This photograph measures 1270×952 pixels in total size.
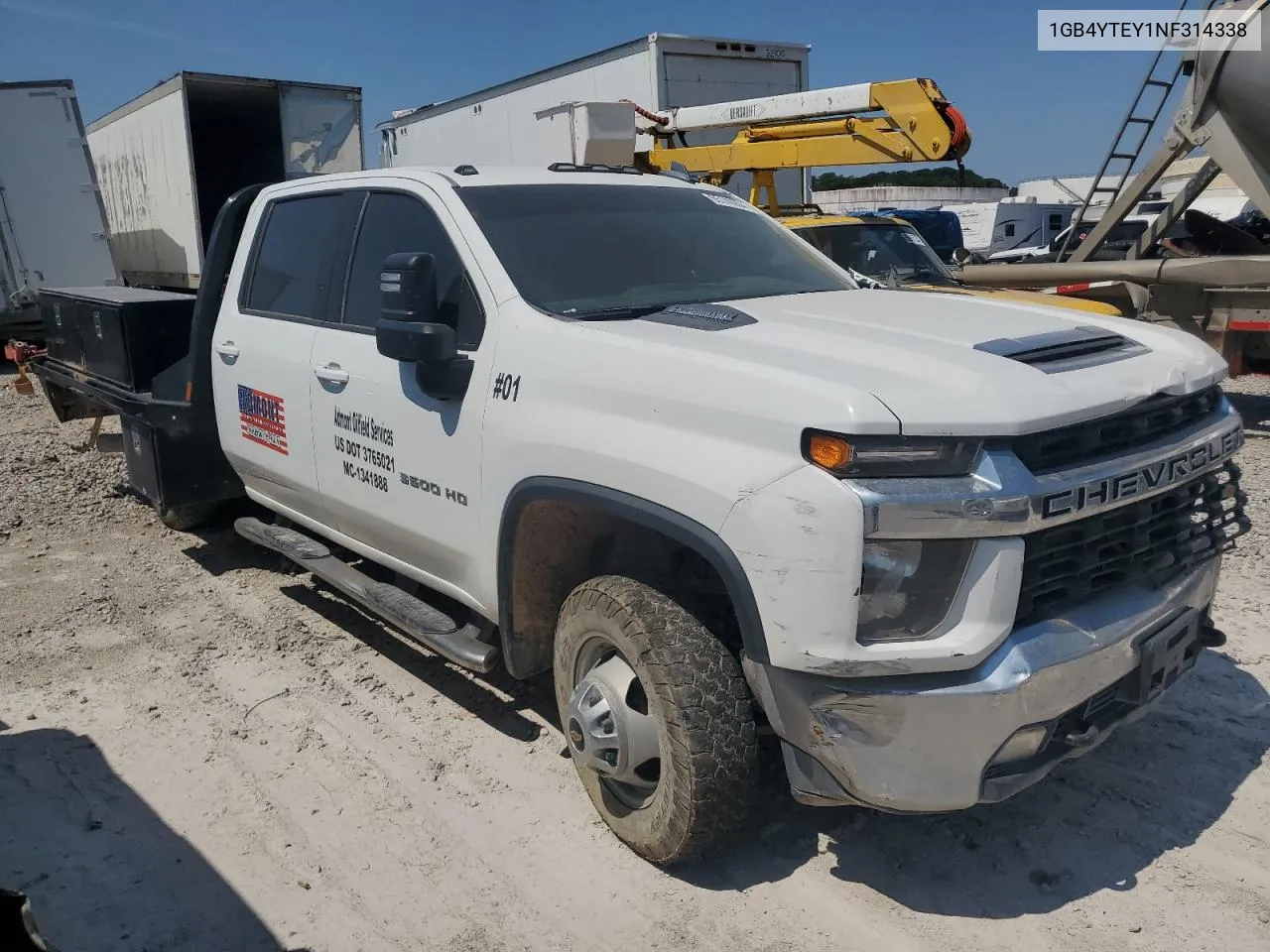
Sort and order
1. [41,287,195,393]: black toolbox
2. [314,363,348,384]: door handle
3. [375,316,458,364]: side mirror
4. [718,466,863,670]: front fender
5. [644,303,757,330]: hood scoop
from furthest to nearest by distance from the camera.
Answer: [41,287,195,393]: black toolbox → [314,363,348,384]: door handle → [375,316,458,364]: side mirror → [644,303,757,330]: hood scoop → [718,466,863,670]: front fender

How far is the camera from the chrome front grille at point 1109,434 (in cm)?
259

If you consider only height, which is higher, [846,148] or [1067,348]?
[846,148]

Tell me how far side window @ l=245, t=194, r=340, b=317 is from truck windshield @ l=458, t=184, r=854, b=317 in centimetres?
98

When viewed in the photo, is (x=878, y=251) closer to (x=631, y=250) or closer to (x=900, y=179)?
(x=631, y=250)

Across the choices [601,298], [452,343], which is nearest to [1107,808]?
[601,298]

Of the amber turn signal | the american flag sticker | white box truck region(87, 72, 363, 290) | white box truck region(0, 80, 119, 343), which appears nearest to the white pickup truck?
the amber turn signal

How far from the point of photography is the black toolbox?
580 cm

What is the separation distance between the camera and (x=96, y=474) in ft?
26.3

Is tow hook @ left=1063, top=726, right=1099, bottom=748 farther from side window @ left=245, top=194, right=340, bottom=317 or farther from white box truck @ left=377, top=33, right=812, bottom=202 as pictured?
white box truck @ left=377, top=33, right=812, bottom=202

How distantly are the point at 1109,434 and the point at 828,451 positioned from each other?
85 cm

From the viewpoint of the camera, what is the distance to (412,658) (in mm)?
4758

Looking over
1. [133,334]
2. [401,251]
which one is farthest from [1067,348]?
[133,334]

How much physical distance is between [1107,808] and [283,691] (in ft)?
10.4

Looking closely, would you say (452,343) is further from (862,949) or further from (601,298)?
(862,949)
